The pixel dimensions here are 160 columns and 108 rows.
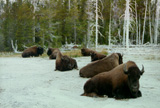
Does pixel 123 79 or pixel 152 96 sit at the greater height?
pixel 123 79

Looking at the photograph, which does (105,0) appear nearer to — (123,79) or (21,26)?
(21,26)

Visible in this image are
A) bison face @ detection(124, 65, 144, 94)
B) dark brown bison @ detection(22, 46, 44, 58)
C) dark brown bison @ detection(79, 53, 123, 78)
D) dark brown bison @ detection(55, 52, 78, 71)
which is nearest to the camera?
bison face @ detection(124, 65, 144, 94)

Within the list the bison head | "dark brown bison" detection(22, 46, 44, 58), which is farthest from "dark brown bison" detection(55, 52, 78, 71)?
"dark brown bison" detection(22, 46, 44, 58)

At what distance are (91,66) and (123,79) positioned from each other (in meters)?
3.59

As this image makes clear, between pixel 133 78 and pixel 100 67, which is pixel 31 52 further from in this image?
pixel 133 78

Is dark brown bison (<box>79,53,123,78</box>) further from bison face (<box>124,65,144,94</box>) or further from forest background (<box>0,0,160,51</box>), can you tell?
forest background (<box>0,0,160,51</box>)

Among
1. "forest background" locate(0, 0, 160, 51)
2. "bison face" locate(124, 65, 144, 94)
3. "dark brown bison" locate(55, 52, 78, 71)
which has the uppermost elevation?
"forest background" locate(0, 0, 160, 51)

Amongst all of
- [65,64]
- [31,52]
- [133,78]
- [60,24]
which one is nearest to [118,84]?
[133,78]

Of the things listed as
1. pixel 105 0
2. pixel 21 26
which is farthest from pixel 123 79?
pixel 105 0

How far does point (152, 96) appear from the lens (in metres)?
5.93

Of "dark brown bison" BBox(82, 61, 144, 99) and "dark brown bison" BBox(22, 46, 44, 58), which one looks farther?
"dark brown bison" BBox(22, 46, 44, 58)

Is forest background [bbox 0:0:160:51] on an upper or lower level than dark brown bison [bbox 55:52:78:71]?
upper

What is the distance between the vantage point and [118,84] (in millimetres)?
5562

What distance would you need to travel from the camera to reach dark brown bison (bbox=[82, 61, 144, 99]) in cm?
524
